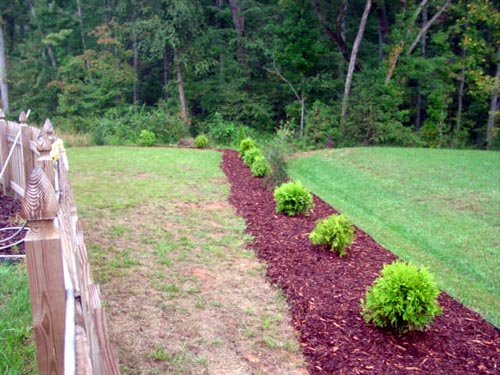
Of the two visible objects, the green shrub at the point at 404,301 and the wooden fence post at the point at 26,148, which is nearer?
the green shrub at the point at 404,301

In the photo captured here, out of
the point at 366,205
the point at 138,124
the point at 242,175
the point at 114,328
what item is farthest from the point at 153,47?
the point at 114,328

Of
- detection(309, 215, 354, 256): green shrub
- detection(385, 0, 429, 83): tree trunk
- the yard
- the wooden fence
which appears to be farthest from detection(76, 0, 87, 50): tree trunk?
the wooden fence

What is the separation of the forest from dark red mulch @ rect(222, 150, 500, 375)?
46.8ft

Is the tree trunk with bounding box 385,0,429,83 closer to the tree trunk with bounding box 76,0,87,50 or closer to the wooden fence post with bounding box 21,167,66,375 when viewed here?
the tree trunk with bounding box 76,0,87,50

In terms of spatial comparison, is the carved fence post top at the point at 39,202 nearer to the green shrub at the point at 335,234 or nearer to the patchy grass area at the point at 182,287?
the patchy grass area at the point at 182,287

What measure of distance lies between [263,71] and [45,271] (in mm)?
25600

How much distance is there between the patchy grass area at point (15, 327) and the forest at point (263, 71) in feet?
48.2

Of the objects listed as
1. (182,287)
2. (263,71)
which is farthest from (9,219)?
(263,71)

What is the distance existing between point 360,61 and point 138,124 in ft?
39.0

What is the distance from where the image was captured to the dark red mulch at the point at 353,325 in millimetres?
3158

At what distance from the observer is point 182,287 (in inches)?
172

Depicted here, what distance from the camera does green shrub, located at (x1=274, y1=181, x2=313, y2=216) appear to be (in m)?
6.66

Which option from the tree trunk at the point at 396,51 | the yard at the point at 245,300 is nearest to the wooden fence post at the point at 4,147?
the yard at the point at 245,300

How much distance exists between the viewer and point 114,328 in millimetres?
3504
